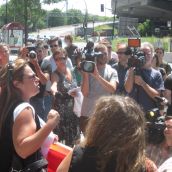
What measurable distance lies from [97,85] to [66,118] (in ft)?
2.78

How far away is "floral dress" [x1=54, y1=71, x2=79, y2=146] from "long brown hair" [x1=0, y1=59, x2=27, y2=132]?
271cm

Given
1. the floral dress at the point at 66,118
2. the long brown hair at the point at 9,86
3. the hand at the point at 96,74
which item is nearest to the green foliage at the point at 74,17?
the floral dress at the point at 66,118

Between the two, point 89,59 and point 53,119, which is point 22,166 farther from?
point 89,59

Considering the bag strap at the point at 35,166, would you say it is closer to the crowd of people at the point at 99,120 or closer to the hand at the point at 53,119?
the crowd of people at the point at 99,120

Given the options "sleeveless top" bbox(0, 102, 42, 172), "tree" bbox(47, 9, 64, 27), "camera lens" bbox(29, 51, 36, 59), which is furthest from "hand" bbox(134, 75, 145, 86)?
"tree" bbox(47, 9, 64, 27)

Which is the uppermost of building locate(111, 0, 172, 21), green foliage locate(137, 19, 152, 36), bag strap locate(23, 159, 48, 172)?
building locate(111, 0, 172, 21)

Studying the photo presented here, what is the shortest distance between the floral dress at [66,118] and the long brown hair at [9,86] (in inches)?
107

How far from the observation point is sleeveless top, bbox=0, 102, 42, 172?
139 inches

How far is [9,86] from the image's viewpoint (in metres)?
3.76

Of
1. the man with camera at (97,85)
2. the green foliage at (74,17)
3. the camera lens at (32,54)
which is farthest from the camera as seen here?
the green foliage at (74,17)

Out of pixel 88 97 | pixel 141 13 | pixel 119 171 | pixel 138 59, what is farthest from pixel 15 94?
pixel 141 13

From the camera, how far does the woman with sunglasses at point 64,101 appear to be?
22.0 feet

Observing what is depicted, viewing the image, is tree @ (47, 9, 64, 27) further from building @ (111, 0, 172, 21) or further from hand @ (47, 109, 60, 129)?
hand @ (47, 109, 60, 129)

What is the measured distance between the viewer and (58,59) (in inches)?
279
